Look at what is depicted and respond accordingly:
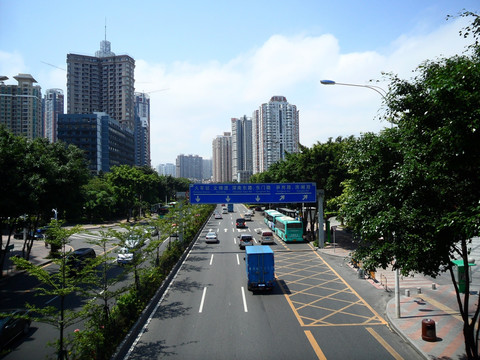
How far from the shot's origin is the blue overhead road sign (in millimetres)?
32312

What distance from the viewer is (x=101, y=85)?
146 m

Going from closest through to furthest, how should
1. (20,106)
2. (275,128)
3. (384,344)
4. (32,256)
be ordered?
(384,344) < (32,256) < (20,106) < (275,128)

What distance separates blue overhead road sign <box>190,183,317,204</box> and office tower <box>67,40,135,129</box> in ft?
429

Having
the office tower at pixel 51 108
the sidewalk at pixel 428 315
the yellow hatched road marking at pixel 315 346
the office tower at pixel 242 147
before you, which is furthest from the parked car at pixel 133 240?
the office tower at pixel 51 108

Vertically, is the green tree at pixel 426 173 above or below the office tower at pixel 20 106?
below

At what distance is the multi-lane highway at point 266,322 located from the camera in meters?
11.7

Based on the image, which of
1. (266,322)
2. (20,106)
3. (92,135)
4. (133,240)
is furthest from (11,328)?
(20,106)

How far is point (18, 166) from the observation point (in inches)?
785

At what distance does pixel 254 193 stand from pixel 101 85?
13985 cm

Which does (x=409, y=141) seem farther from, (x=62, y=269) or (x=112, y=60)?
(x=112, y=60)

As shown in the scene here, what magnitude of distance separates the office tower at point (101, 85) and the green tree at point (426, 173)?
153490 millimetres

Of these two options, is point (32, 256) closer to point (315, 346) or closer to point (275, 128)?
point (315, 346)

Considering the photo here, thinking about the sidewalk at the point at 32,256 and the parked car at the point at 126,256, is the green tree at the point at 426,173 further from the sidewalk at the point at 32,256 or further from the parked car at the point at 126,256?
the sidewalk at the point at 32,256

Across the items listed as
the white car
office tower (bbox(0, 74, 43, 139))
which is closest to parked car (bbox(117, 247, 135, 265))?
the white car
